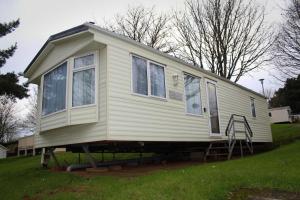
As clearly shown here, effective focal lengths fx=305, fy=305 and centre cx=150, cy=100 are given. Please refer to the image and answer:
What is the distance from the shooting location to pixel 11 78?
15.4 meters

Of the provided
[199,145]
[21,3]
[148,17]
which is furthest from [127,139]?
[148,17]

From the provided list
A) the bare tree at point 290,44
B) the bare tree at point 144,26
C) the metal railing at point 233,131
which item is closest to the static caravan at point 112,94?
the metal railing at point 233,131

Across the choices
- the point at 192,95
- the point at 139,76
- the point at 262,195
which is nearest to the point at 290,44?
the point at 192,95

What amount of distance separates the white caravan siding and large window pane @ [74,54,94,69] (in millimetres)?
670

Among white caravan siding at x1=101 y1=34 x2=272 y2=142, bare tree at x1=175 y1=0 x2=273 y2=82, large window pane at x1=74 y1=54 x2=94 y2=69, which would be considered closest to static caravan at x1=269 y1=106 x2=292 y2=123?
bare tree at x1=175 y1=0 x2=273 y2=82

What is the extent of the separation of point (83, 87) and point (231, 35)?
16.4m

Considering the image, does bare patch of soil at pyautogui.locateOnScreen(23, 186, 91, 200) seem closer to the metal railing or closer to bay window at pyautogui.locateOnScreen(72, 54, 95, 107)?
bay window at pyautogui.locateOnScreen(72, 54, 95, 107)

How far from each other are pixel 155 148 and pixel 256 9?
589 inches

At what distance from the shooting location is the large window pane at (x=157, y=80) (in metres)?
9.79

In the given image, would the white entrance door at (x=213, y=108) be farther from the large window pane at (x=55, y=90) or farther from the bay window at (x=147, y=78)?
the large window pane at (x=55, y=90)

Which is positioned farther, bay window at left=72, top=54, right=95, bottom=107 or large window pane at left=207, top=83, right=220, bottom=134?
large window pane at left=207, top=83, right=220, bottom=134

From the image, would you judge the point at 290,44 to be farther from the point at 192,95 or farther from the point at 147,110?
the point at 147,110

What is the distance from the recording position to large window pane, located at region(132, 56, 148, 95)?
915cm

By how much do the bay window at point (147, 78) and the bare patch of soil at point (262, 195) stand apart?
4.42 metres
